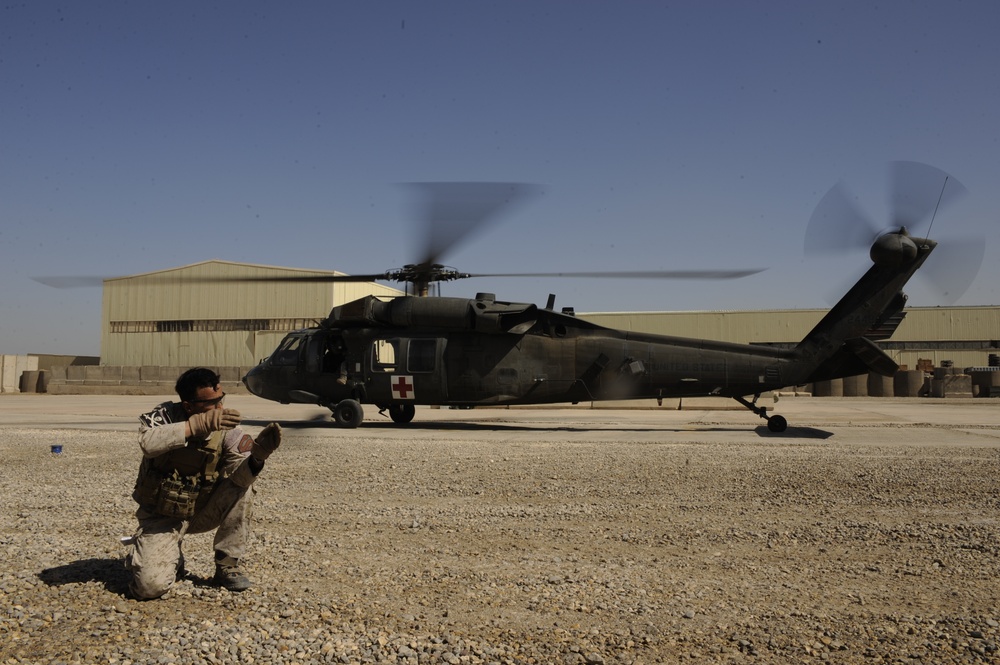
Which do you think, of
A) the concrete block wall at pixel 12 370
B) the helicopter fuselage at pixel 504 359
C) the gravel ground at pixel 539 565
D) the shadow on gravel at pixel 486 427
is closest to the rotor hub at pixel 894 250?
the helicopter fuselage at pixel 504 359

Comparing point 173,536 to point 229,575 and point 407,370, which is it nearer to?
point 229,575

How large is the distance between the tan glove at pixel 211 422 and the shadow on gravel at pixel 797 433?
39.6ft

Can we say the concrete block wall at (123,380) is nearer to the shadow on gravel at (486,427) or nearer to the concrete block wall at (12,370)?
the concrete block wall at (12,370)

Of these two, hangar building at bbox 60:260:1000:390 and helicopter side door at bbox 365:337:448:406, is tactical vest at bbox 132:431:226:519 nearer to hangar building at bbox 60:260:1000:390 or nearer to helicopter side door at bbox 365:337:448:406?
helicopter side door at bbox 365:337:448:406

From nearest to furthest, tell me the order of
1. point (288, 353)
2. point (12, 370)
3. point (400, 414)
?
point (288, 353) < point (400, 414) < point (12, 370)

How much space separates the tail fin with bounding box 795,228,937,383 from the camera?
1502 centimetres

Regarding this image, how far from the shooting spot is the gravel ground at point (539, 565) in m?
3.76

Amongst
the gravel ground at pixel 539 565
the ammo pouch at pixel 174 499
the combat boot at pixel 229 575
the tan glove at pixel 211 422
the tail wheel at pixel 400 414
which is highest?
the tan glove at pixel 211 422

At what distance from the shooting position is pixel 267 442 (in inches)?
177

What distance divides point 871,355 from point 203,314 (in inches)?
1776

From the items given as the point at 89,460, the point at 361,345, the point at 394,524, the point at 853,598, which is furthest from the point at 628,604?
the point at 361,345

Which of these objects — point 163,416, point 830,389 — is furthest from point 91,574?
point 830,389

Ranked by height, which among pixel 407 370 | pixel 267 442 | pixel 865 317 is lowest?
pixel 267 442

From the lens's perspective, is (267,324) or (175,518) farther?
(267,324)
